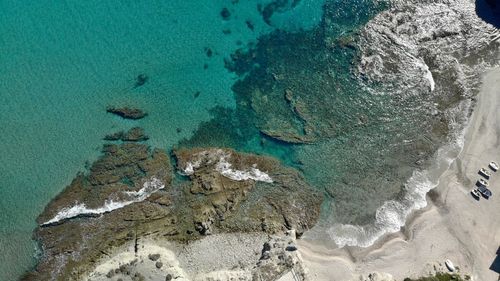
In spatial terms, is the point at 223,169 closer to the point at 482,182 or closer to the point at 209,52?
the point at 209,52

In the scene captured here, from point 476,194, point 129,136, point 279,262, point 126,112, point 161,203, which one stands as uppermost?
point 126,112

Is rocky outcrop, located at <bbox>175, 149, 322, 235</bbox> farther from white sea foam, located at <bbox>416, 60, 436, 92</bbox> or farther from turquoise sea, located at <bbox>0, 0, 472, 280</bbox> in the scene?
white sea foam, located at <bbox>416, 60, 436, 92</bbox>

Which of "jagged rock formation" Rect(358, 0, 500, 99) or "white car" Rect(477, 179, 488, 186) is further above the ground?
"jagged rock formation" Rect(358, 0, 500, 99)

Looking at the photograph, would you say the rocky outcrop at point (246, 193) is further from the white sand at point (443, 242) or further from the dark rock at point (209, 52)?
the dark rock at point (209, 52)

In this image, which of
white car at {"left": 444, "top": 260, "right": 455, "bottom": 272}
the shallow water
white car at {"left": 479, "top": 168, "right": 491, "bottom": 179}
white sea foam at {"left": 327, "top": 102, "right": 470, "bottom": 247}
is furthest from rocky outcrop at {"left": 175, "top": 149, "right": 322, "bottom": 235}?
white car at {"left": 479, "top": 168, "right": 491, "bottom": 179}

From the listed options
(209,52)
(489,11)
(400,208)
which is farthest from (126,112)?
(489,11)

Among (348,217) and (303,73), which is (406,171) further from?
(303,73)
